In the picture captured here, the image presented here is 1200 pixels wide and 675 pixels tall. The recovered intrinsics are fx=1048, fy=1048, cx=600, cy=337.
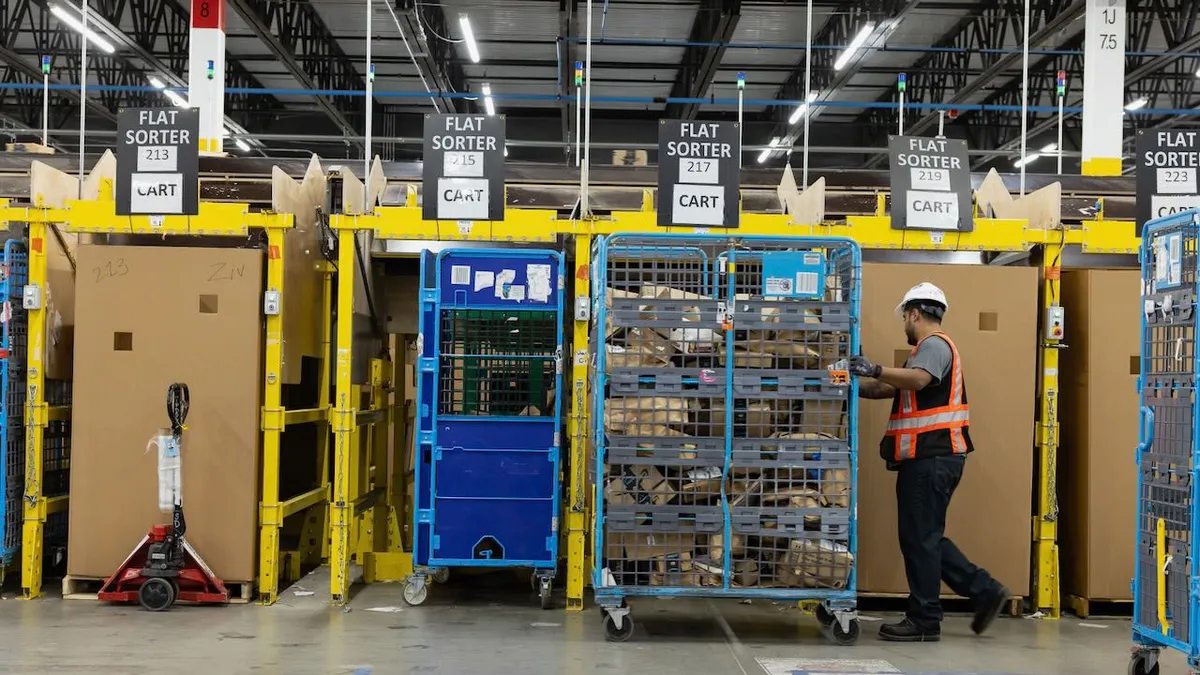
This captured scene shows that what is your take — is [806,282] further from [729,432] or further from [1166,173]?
[1166,173]

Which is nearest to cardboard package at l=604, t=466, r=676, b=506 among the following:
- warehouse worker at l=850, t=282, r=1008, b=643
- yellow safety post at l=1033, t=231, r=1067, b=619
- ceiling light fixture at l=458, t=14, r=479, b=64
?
warehouse worker at l=850, t=282, r=1008, b=643

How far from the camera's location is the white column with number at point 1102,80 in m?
12.2

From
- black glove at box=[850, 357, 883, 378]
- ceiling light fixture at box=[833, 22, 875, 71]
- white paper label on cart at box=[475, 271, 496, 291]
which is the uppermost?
A: ceiling light fixture at box=[833, 22, 875, 71]

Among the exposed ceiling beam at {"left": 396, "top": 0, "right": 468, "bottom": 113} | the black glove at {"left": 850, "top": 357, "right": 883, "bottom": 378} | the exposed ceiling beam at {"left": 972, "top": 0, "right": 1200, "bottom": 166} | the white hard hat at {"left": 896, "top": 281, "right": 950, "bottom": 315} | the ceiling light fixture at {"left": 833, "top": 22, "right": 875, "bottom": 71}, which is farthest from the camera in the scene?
the exposed ceiling beam at {"left": 396, "top": 0, "right": 468, "bottom": 113}

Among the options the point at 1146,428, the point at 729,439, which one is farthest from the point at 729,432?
the point at 1146,428

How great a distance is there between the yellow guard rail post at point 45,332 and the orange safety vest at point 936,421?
11.8ft

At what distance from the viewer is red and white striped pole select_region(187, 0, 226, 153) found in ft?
A: 41.9

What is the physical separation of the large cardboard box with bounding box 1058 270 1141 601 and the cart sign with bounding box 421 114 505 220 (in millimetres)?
3650

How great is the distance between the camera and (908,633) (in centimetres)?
561

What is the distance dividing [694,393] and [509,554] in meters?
1.61

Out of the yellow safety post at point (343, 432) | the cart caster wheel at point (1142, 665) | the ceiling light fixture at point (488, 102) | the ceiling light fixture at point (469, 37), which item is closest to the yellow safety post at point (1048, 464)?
the cart caster wheel at point (1142, 665)

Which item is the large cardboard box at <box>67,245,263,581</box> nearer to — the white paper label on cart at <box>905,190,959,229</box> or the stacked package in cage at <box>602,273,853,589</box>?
the stacked package in cage at <box>602,273,853,589</box>

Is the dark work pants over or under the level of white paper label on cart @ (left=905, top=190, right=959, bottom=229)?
under

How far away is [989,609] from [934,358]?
1.40 meters
